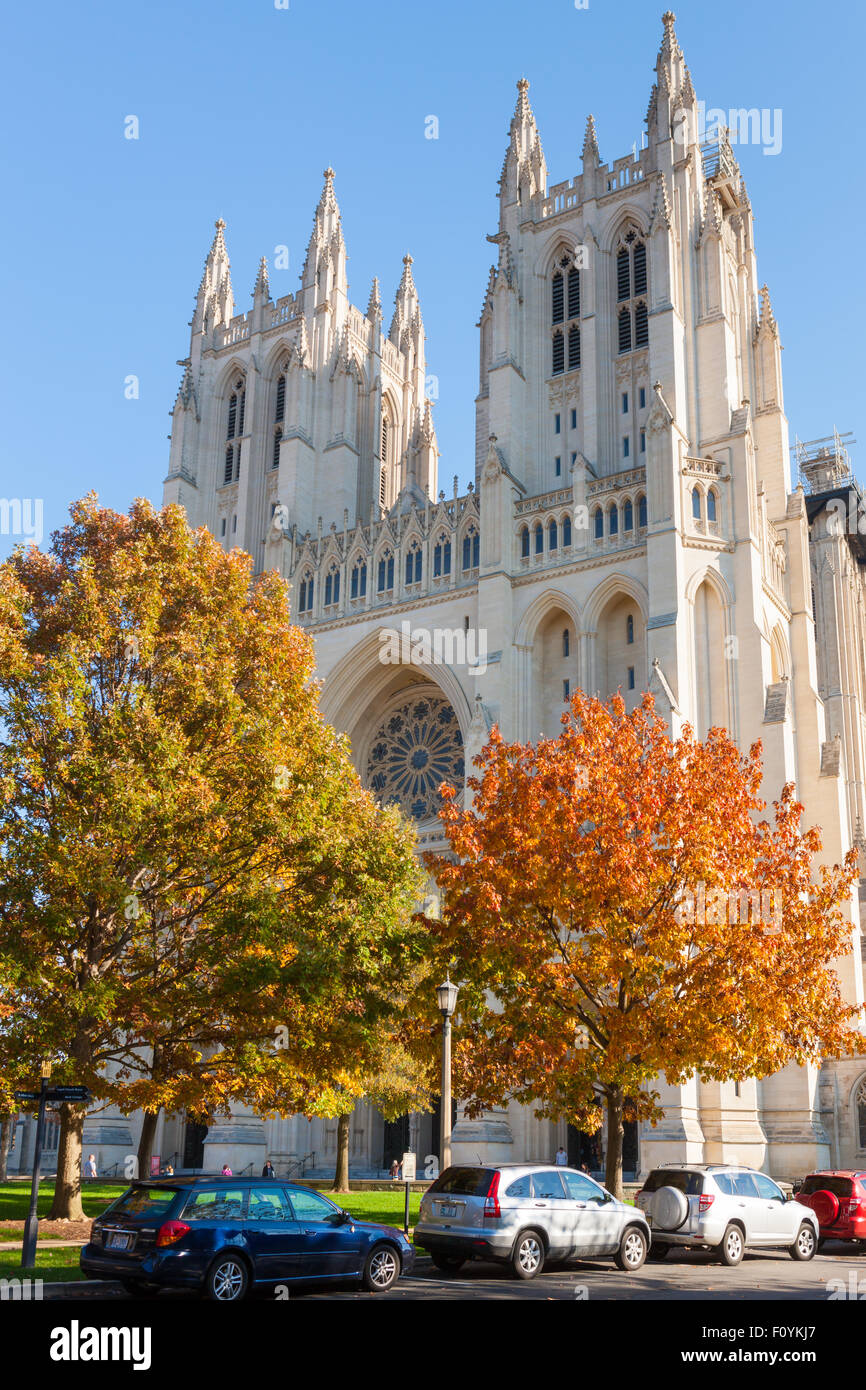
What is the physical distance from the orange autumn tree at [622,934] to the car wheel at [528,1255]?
588 cm

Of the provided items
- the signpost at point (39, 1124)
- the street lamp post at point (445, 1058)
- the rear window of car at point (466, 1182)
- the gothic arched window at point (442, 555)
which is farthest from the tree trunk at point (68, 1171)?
the gothic arched window at point (442, 555)

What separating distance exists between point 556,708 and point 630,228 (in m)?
19.0

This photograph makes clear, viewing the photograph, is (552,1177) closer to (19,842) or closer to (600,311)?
(19,842)

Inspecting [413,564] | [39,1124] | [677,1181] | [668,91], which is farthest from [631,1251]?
[668,91]

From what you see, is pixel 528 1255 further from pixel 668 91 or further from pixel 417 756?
pixel 668 91

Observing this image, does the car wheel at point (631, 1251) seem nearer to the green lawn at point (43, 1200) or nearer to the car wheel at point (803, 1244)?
the car wheel at point (803, 1244)

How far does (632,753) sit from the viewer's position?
23859 mm

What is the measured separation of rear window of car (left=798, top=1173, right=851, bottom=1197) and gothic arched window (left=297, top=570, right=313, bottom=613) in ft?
100

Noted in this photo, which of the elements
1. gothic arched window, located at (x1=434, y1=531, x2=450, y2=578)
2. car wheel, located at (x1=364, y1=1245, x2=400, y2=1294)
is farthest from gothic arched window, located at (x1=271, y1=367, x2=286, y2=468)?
car wheel, located at (x1=364, y1=1245, x2=400, y2=1294)

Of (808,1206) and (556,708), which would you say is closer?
(808,1206)

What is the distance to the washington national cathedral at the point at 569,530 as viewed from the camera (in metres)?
36.7

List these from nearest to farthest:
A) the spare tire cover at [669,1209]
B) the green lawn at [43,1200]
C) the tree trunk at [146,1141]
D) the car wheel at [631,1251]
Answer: the car wheel at [631,1251] → the spare tire cover at [669,1209] → the tree trunk at [146,1141] → the green lawn at [43,1200]
